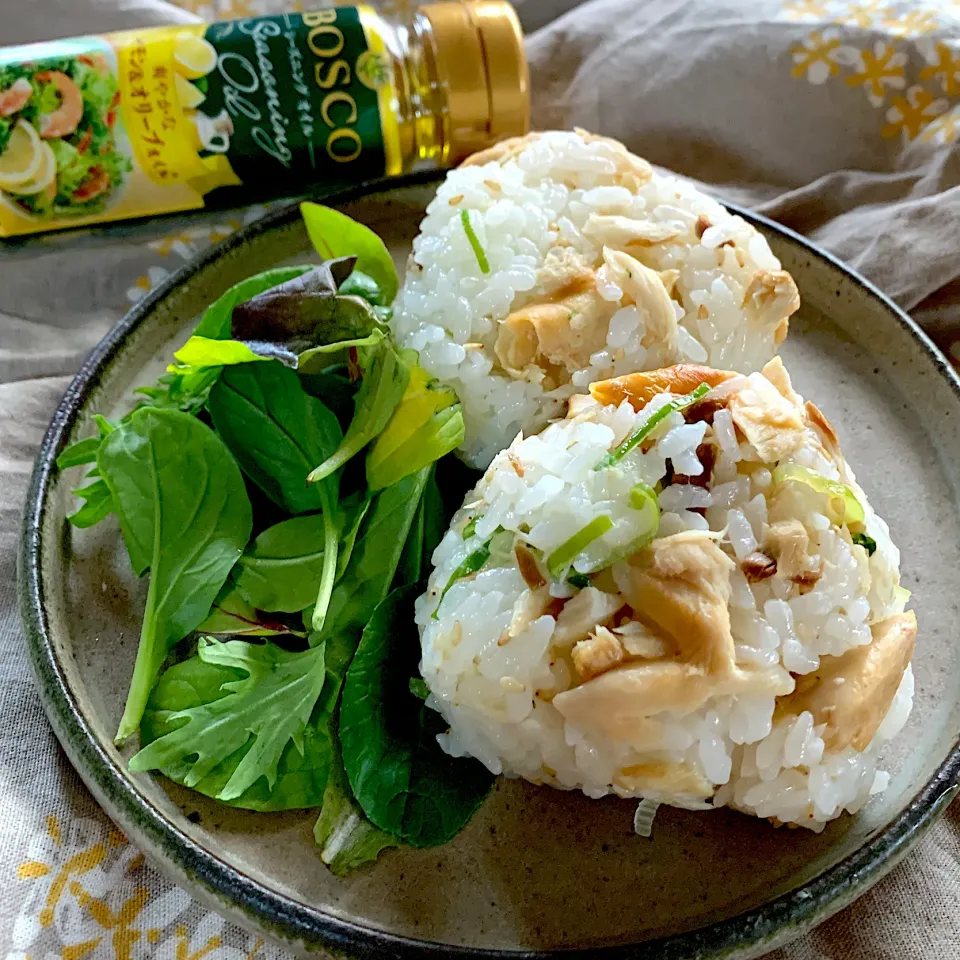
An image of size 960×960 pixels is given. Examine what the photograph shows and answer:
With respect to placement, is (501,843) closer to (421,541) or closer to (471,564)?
(471,564)

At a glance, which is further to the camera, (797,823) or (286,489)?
(286,489)

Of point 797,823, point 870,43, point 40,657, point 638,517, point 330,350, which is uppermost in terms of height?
point 870,43

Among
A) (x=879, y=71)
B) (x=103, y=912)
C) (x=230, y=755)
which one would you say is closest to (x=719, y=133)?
(x=879, y=71)

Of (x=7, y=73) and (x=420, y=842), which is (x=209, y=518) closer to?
(x=420, y=842)

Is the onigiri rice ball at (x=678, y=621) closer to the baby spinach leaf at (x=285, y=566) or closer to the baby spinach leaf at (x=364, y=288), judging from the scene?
the baby spinach leaf at (x=285, y=566)

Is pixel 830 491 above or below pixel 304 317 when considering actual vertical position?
above

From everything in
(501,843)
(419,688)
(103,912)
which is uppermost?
(419,688)

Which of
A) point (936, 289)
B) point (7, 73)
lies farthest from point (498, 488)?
point (7, 73)
